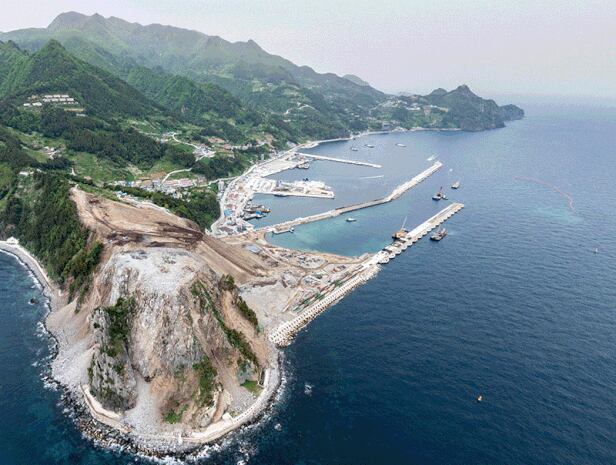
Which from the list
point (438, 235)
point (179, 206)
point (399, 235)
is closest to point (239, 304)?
point (179, 206)

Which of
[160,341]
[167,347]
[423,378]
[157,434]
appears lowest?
[157,434]

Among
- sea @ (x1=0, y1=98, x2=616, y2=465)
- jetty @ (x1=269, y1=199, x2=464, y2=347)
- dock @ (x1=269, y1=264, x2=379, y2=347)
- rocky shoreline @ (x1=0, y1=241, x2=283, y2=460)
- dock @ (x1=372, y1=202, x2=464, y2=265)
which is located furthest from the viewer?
dock @ (x1=372, y1=202, x2=464, y2=265)

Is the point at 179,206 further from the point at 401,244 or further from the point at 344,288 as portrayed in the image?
the point at 401,244

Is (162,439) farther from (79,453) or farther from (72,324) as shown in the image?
(72,324)

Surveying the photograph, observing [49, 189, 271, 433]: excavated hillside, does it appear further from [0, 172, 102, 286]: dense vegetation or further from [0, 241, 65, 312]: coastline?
[0, 241, 65, 312]: coastline

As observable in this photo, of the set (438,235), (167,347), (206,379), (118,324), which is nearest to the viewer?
(206,379)

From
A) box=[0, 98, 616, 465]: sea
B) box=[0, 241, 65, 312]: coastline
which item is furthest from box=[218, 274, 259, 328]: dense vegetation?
box=[0, 241, 65, 312]: coastline

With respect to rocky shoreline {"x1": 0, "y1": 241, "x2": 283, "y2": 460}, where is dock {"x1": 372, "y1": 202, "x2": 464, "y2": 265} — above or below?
above

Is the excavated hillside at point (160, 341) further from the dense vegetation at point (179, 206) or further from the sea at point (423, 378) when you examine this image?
the dense vegetation at point (179, 206)
